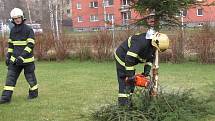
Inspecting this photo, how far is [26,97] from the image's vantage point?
9758mm

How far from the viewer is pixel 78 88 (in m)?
11.1

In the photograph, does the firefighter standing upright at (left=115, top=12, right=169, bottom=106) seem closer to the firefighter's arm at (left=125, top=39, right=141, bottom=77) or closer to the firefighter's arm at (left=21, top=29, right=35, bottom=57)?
the firefighter's arm at (left=125, top=39, right=141, bottom=77)

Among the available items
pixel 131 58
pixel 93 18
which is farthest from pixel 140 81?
pixel 93 18

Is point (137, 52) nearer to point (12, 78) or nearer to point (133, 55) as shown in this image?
point (133, 55)

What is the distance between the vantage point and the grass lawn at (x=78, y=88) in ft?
26.1

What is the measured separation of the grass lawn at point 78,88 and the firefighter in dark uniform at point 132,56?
36.1 inches

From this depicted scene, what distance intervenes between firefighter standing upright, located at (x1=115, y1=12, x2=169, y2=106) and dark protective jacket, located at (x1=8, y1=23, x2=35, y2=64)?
247 cm

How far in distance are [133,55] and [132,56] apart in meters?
0.02

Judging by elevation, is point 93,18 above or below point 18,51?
below

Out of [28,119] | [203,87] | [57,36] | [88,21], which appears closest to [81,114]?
[28,119]

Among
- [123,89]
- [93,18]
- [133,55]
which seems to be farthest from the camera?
[93,18]

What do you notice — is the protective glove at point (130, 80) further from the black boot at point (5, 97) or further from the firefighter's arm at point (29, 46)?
the black boot at point (5, 97)

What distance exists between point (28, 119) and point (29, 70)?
1.94 metres

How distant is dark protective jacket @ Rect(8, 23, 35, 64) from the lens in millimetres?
8883
